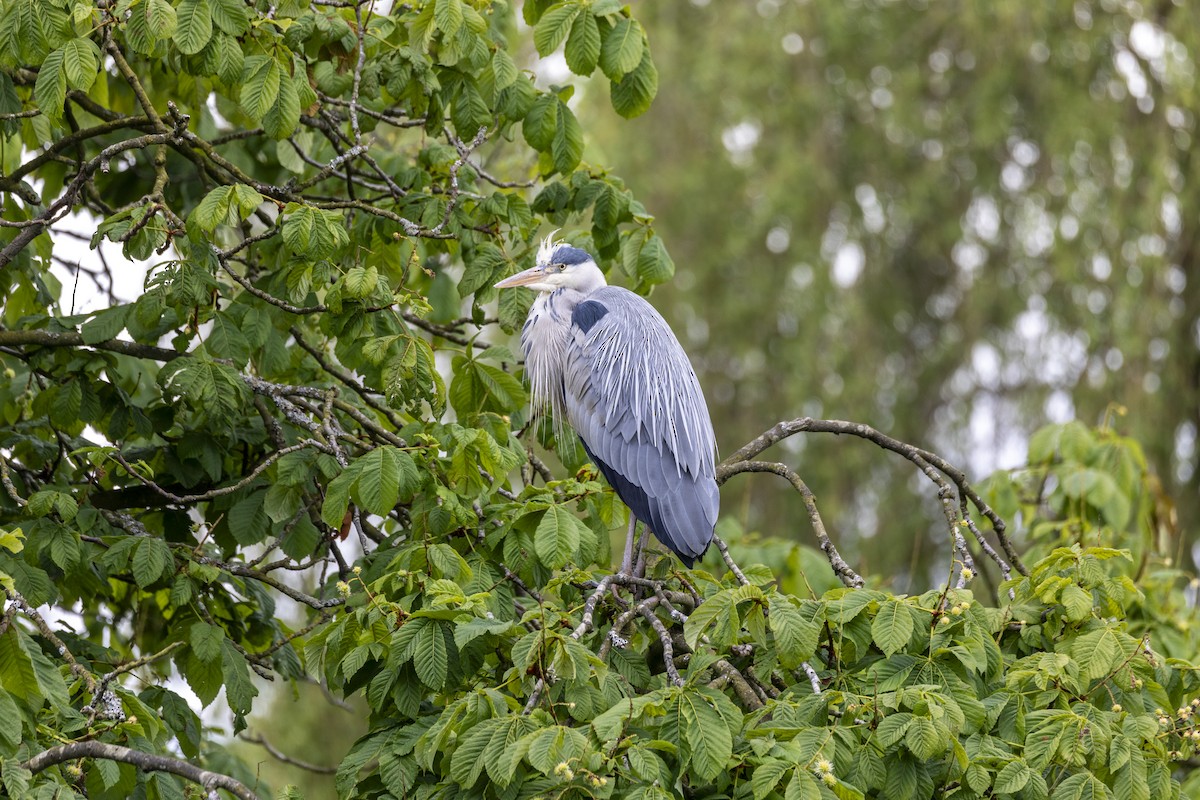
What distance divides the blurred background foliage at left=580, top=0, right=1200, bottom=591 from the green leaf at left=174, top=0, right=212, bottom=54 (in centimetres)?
683

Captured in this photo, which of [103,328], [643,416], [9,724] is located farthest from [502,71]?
[9,724]

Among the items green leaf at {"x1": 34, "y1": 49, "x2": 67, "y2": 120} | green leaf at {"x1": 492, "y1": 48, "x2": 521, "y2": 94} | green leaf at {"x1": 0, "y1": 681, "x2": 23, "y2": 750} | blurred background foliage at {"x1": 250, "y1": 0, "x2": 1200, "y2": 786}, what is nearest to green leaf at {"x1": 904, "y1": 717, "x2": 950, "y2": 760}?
green leaf at {"x1": 0, "y1": 681, "x2": 23, "y2": 750}

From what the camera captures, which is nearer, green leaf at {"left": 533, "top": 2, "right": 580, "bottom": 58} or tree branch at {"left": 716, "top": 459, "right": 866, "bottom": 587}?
tree branch at {"left": 716, "top": 459, "right": 866, "bottom": 587}

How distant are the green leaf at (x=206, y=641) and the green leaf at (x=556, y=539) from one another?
90 cm

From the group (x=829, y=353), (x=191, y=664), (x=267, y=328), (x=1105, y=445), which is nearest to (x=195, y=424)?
(x=267, y=328)

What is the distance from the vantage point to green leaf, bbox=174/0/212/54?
3.24m

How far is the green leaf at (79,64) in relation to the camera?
10.5 feet

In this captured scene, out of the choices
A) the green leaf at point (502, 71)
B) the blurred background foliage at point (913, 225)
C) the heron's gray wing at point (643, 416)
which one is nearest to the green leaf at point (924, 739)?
the heron's gray wing at point (643, 416)

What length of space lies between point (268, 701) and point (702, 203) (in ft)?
17.2

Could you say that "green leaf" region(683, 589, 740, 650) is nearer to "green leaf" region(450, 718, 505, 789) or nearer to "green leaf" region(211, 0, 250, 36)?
"green leaf" region(450, 718, 505, 789)

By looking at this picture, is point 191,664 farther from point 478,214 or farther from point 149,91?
point 149,91

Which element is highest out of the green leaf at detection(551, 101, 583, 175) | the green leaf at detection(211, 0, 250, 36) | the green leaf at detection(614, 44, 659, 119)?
the green leaf at detection(211, 0, 250, 36)

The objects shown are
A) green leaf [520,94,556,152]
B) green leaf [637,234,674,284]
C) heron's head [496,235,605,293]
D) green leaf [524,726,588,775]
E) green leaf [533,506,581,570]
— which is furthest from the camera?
heron's head [496,235,605,293]

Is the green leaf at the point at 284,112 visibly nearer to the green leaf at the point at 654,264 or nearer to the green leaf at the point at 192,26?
the green leaf at the point at 192,26
